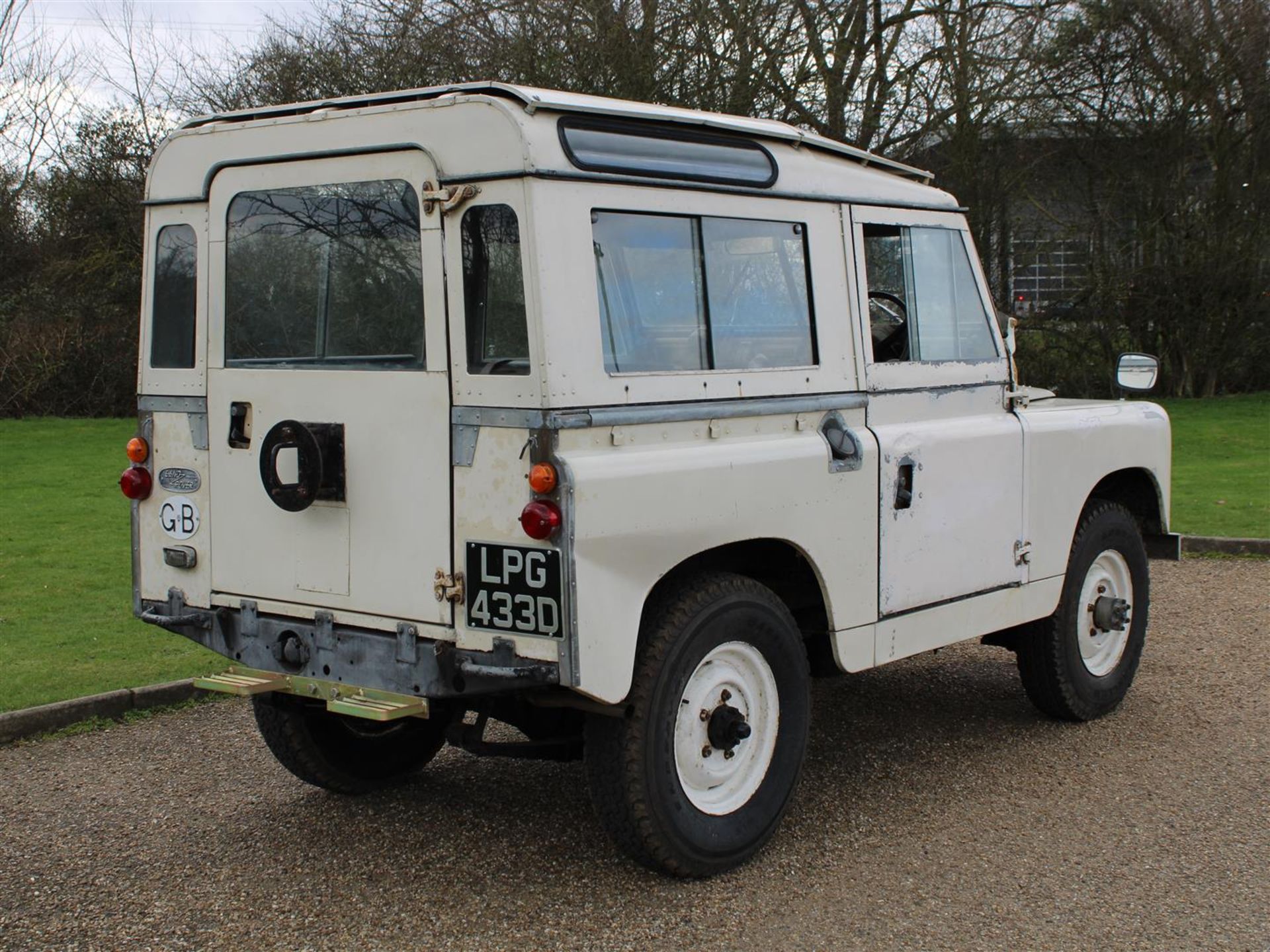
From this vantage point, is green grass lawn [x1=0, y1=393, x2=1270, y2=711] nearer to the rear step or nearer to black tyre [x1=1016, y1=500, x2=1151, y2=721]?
the rear step

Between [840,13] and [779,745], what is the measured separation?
53.5 ft

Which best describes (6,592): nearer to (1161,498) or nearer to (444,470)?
(444,470)

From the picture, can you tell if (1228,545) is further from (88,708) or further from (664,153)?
(88,708)

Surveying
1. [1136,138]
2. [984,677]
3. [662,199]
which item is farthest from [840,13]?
[662,199]

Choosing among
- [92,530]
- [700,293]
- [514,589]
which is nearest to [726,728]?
[514,589]

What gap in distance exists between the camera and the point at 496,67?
17.2 m

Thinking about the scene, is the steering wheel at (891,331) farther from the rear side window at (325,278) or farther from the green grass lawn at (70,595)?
the green grass lawn at (70,595)

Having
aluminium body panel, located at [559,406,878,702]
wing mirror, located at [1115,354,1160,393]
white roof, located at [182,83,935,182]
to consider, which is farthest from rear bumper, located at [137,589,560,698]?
wing mirror, located at [1115,354,1160,393]

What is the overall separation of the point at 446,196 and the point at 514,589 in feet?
3.80

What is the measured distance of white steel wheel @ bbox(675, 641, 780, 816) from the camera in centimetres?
462

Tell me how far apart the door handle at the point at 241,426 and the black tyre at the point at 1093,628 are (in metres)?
3.42

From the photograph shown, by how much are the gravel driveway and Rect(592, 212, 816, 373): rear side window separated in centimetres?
165

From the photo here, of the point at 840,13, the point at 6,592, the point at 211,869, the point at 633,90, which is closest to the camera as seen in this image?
the point at 211,869

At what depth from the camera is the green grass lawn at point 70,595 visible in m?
7.05
